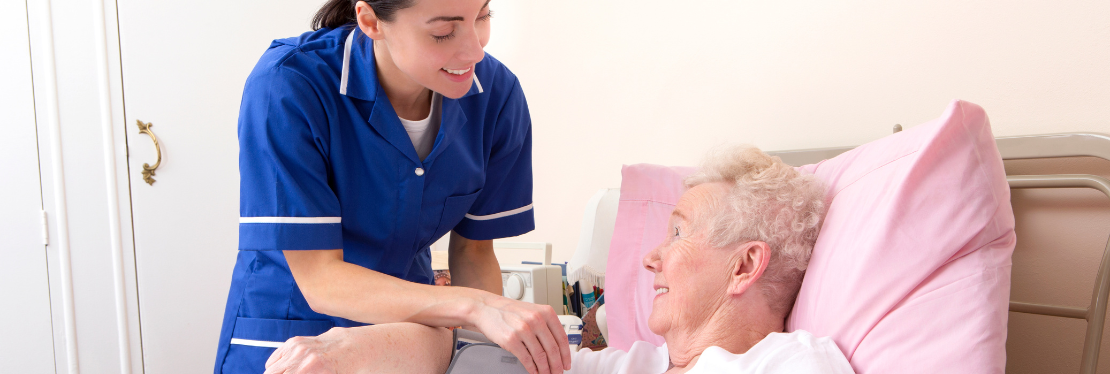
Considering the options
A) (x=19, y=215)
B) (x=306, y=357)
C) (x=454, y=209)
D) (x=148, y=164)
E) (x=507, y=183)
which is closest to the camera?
(x=306, y=357)

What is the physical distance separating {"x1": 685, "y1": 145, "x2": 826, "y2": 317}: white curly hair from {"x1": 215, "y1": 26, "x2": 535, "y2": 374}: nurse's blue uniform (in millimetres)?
478

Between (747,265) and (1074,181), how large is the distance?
0.67m

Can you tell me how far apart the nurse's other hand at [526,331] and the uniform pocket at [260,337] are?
44cm

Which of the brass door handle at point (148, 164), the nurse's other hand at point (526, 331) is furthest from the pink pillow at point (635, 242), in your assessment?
the brass door handle at point (148, 164)

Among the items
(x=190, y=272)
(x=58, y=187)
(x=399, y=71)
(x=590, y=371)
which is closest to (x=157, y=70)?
(x=58, y=187)

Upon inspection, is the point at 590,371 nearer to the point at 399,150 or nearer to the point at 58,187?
the point at 399,150

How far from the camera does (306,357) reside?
2.58 feet

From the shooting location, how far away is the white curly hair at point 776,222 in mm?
1089

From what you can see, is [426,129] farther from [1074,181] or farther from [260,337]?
[1074,181]

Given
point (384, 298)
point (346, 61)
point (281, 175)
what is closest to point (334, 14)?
point (346, 61)

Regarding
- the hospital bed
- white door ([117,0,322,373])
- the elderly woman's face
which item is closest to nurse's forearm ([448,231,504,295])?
the elderly woman's face

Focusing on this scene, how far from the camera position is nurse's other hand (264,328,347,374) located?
77cm

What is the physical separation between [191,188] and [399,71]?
1.83m

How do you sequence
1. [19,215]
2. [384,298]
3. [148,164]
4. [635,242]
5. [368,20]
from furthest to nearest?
[148,164], [19,215], [635,242], [368,20], [384,298]
